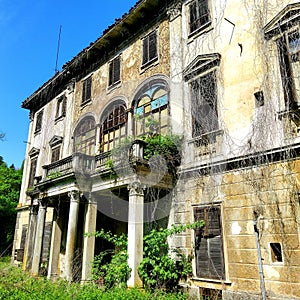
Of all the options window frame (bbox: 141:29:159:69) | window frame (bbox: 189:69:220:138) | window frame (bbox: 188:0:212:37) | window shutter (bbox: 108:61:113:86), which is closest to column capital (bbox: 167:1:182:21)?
window frame (bbox: 188:0:212:37)

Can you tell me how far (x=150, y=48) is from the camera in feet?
45.2

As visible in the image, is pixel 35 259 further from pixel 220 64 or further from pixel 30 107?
pixel 30 107

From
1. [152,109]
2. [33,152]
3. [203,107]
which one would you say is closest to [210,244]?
[203,107]

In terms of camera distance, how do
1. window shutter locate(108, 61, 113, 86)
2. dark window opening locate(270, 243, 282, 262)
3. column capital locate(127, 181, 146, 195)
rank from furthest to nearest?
window shutter locate(108, 61, 113, 86) → column capital locate(127, 181, 146, 195) → dark window opening locate(270, 243, 282, 262)

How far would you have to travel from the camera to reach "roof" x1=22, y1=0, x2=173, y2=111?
45.8 ft

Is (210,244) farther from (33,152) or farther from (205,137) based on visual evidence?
(33,152)

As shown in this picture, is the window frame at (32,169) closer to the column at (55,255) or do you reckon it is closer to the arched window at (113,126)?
the column at (55,255)

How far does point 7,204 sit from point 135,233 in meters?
21.9

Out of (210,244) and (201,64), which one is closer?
(210,244)

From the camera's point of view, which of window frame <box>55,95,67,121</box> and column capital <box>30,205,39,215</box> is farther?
window frame <box>55,95,67,121</box>

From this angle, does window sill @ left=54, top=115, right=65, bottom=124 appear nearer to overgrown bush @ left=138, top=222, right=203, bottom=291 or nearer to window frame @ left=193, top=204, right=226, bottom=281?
overgrown bush @ left=138, top=222, right=203, bottom=291

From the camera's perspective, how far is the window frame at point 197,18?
451 inches

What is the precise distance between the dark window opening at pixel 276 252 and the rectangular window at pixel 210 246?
1553 millimetres

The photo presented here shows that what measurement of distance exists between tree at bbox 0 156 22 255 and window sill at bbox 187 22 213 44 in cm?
2302
